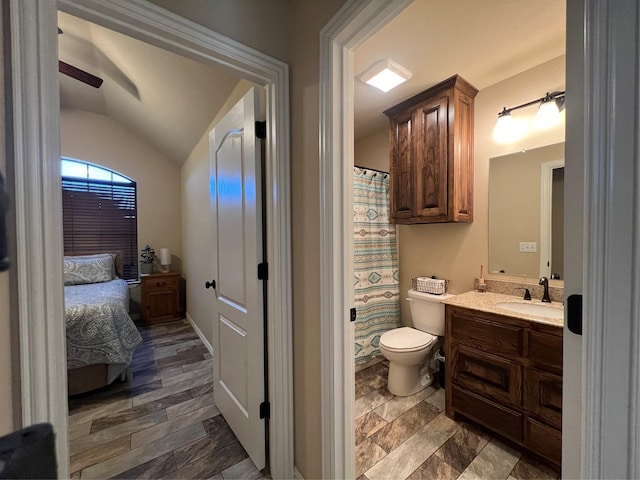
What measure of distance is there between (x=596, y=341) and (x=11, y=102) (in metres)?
1.51

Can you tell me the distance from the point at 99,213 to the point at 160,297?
1512 mm

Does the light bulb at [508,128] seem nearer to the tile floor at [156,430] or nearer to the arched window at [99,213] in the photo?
the tile floor at [156,430]

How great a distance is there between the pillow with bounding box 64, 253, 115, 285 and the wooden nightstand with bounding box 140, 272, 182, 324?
1.37 feet

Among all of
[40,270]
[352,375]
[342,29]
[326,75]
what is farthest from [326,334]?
[342,29]

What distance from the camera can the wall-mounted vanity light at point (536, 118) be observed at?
168 cm

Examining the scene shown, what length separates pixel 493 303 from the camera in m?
1.75

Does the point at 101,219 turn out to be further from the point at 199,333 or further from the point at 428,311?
the point at 428,311

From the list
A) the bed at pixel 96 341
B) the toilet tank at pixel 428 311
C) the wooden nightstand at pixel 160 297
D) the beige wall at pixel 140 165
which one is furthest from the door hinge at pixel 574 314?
the beige wall at pixel 140 165

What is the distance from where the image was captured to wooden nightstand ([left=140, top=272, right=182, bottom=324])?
379 cm

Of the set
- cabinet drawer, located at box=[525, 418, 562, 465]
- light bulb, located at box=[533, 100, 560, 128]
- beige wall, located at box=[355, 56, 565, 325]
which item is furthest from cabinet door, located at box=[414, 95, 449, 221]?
cabinet drawer, located at box=[525, 418, 562, 465]

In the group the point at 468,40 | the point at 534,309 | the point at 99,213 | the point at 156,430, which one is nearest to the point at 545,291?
the point at 534,309

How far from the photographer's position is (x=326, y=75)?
1099 millimetres

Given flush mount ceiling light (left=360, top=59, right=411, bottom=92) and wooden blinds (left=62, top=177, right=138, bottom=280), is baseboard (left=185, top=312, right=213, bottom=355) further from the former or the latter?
flush mount ceiling light (left=360, top=59, right=411, bottom=92)

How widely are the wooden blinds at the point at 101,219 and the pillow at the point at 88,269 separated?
279 mm
